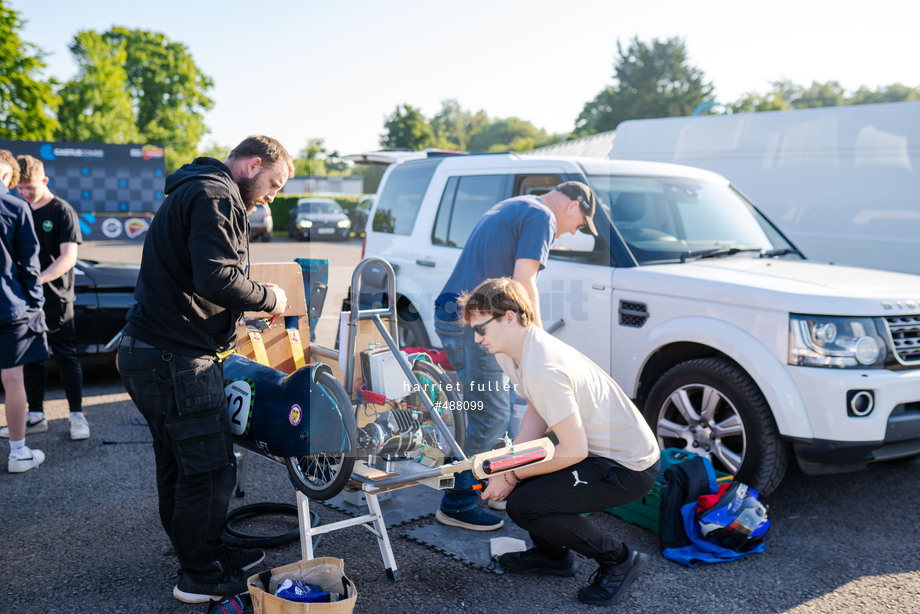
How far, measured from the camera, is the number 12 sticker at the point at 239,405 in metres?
3.11

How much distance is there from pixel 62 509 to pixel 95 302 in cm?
286

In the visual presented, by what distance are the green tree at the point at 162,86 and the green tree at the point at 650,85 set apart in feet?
117

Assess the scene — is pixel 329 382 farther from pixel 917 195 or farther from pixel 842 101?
pixel 842 101

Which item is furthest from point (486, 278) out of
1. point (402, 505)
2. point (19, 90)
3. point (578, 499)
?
point (19, 90)

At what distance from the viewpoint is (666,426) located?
4.43 metres

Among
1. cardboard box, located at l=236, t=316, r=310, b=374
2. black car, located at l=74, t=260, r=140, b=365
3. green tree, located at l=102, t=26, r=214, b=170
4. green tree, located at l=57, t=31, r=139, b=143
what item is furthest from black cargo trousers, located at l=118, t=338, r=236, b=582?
green tree, located at l=102, t=26, r=214, b=170

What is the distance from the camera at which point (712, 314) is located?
416 cm

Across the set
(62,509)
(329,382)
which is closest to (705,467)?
(329,382)

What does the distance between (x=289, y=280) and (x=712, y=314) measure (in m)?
2.43

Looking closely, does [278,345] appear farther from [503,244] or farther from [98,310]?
[98,310]

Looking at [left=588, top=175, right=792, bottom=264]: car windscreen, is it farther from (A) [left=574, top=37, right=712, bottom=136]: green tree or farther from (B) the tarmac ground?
(A) [left=574, top=37, right=712, bottom=136]: green tree

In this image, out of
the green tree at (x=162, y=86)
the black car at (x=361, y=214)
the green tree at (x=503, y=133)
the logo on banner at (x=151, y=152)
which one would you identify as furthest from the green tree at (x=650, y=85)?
the black car at (x=361, y=214)

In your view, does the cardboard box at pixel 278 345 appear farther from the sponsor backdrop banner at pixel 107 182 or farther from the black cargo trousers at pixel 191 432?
the sponsor backdrop banner at pixel 107 182

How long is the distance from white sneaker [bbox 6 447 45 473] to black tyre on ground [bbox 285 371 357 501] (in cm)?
252
